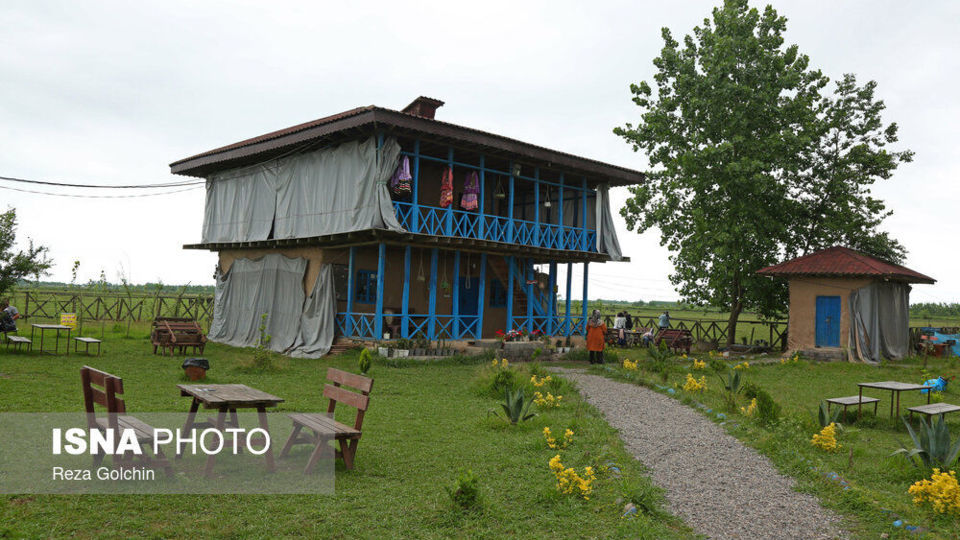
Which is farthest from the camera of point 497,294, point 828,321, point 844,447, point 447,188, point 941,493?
point 497,294

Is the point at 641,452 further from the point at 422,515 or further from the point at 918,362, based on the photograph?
the point at 918,362

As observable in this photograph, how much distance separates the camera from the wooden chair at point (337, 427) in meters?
6.32

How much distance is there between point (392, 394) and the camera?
12055 millimetres

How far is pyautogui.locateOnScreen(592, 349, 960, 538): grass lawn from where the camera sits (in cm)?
562

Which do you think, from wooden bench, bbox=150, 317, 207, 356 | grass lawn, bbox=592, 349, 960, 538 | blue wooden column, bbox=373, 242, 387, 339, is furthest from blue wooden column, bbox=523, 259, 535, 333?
wooden bench, bbox=150, 317, 207, 356

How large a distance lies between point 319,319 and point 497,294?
6.89m

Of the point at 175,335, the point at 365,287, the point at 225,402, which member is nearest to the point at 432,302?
the point at 365,287

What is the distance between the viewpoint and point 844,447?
8375 mm

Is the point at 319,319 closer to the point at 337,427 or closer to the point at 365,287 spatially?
the point at 365,287

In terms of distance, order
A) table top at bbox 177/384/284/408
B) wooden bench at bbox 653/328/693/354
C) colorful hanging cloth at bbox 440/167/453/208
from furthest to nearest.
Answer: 1. wooden bench at bbox 653/328/693/354
2. colorful hanging cloth at bbox 440/167/453/208
3. table top at bbox 177/384/284/408

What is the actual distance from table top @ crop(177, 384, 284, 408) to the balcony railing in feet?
37.2

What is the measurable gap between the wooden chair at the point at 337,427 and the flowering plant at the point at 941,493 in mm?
5127

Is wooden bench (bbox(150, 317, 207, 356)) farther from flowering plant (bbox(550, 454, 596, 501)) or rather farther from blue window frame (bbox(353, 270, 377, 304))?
flowering plant (bbox(550, 454, 596, 501))

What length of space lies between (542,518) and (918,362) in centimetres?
2287
